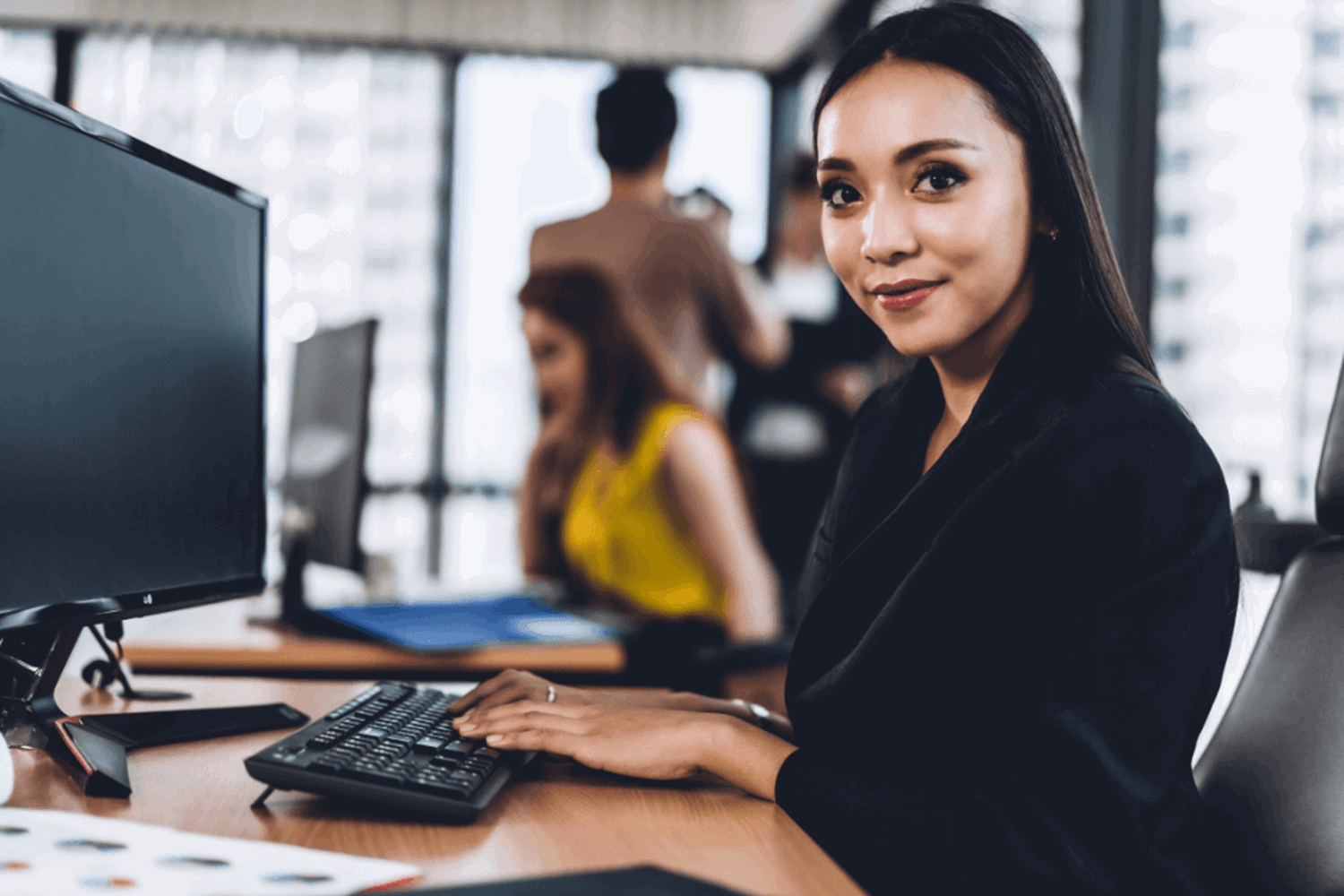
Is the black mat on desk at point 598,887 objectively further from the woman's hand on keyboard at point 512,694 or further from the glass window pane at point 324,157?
the glass window pane at point 324,157

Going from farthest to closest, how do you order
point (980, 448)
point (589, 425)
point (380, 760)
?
point (589, 425), point (980, 448), point (380, 760)

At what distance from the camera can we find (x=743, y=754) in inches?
32.6

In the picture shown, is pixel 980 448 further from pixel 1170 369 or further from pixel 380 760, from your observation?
pixel 1170 369

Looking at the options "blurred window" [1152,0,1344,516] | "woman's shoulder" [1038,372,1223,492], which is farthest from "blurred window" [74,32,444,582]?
"woman's shoulder" [1038,372,1223,492]

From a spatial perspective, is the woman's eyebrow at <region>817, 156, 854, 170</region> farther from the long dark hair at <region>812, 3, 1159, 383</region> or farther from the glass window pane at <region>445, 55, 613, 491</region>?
the glass window pane at <region>445, 55, 613, 491</region>

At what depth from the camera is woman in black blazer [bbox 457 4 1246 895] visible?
0.70 meters

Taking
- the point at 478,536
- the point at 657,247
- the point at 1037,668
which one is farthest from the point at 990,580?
the point at 478,536

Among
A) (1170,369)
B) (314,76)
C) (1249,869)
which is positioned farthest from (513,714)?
(314,76)

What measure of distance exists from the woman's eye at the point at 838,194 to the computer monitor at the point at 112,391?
576 millimetres

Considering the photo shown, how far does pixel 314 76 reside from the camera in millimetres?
4598

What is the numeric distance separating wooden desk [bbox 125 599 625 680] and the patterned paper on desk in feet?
2.60

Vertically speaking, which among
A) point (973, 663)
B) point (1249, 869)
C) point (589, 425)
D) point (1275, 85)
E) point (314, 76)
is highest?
point (314, 76)

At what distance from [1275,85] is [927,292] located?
1.44 meters

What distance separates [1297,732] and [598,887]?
0.62 metres
